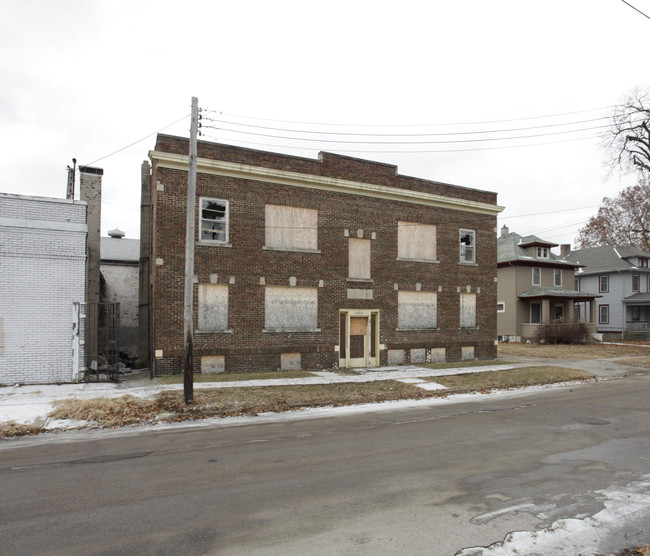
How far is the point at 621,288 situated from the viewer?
4416 centimetres

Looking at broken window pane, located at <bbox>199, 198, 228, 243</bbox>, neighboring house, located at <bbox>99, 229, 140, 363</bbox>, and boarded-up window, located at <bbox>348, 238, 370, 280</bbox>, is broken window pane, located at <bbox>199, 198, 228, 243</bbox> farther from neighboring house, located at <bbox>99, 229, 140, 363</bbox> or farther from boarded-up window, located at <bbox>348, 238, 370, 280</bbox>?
neighboring house, located at <bbox>99, 229, 140, 363</bbox>

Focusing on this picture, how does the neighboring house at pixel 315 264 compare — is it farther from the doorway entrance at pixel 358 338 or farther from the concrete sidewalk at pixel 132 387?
the concrete sidewalk at pixel 132 387

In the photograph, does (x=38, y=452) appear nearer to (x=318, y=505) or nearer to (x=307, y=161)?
(x=318, y=505)

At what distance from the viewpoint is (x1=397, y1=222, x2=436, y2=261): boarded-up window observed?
2184 cm

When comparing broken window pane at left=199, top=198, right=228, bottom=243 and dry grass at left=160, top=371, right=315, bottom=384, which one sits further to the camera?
broken window pane at left=199, top=198, right=228, bottom=243

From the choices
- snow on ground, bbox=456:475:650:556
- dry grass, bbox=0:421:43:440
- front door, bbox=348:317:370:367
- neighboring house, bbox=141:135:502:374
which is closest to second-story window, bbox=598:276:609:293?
neighboring house, bbox=141:135:502:374

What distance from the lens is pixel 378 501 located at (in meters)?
5.50

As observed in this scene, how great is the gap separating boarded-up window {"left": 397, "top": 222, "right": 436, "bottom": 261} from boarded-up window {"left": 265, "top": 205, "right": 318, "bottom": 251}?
438 cm

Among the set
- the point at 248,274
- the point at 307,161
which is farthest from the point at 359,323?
the point at 307,161

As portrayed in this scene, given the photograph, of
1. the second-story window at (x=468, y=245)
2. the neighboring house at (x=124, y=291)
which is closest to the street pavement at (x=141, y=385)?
the second-story window at (x=468, y=245)

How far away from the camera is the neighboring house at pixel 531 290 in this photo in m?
37.2

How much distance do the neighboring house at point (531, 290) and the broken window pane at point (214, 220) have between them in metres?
Result: 27.3

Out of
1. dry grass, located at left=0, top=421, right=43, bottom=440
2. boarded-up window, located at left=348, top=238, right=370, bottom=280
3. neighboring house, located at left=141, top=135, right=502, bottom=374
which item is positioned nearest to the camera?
dry grass, located at left=0, top=421, right=43, bottom=440

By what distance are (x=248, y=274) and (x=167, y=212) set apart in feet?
12.2
